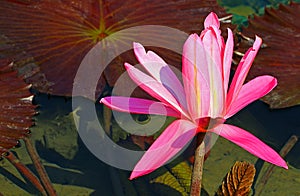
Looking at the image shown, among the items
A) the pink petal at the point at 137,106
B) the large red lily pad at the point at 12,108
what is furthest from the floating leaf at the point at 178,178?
the pink petal at the point at 137,106

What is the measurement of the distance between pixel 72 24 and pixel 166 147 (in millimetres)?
929

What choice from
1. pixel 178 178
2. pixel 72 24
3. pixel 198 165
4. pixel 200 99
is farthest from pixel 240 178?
pixel 72 24

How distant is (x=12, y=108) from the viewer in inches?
61.5

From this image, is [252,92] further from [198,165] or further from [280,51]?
[280,51]

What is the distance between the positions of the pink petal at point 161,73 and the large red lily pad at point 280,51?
0.77m

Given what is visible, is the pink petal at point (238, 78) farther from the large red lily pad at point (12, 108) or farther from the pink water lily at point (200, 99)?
the large red lily pad at point (12, 108)

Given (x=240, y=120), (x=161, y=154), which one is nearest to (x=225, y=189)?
(x=161, y=154)

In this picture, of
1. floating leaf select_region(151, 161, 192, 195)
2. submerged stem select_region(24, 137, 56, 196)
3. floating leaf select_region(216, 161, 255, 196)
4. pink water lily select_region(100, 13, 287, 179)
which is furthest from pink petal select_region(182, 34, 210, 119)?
submerged stem select_region(24, 137, 56, 196)

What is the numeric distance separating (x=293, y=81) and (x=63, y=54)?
2.59 ft

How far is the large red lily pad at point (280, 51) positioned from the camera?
1.74 metres

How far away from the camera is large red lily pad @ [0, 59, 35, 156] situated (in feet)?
4.92

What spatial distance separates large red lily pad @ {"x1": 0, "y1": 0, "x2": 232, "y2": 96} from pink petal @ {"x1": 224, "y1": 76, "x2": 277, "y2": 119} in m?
0.69

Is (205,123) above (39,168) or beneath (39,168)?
above

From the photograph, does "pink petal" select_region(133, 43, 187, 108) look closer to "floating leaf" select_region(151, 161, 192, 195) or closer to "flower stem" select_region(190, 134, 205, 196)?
"flower stem" select_region(190, 134, 205, 196)
